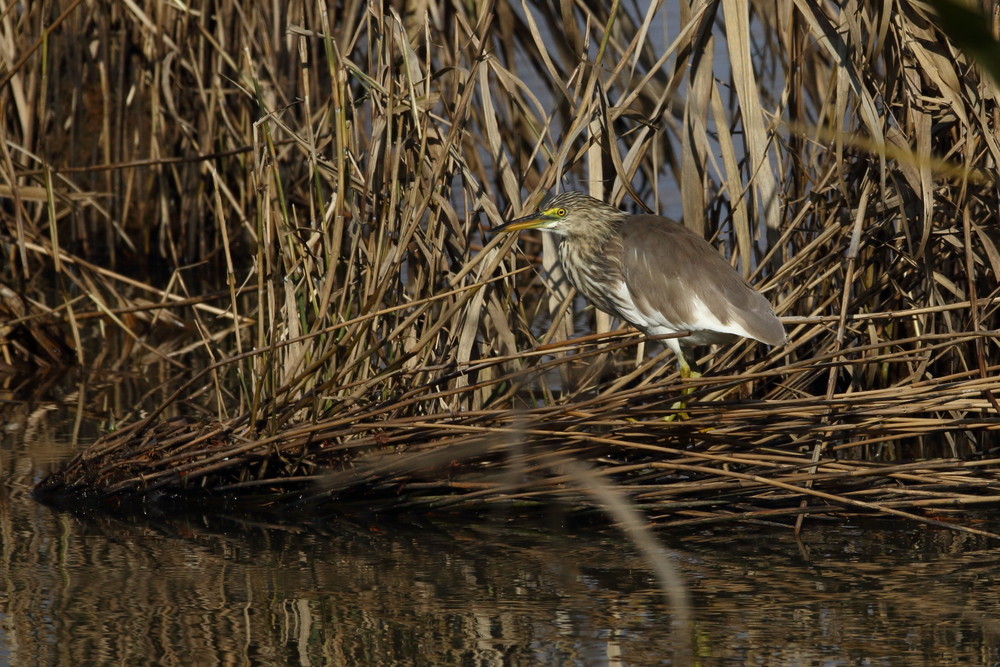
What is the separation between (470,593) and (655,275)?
1.10m

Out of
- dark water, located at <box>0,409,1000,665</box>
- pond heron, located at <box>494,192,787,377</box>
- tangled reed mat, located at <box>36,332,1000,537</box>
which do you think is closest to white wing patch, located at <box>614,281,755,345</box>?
pond heron, located at <box>494,192,787,377</box>

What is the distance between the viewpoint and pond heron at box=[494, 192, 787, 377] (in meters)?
3.29

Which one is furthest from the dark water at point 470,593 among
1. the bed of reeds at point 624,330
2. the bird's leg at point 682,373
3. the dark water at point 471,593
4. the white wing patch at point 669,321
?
the white wing patch at point 669,321

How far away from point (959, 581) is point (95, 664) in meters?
1.84

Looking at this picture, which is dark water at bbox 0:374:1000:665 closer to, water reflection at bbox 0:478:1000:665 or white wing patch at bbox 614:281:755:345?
water reflection at bbox 0:478:1000:665

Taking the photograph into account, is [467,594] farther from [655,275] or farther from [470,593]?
[655,275]

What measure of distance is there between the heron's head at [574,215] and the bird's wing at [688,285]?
12 centimetres

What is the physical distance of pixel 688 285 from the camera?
335 cm

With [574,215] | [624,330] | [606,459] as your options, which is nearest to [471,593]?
[606,459]

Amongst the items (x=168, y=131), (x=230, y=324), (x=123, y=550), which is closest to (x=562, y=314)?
(x=123, y=550)

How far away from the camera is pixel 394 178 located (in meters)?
3.38

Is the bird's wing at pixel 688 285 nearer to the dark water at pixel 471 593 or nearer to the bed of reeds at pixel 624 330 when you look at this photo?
the bed of reeds at pixel 624 330

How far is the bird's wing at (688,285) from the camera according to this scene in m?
3.25

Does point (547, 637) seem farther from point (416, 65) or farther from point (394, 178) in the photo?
point (416, 65)
